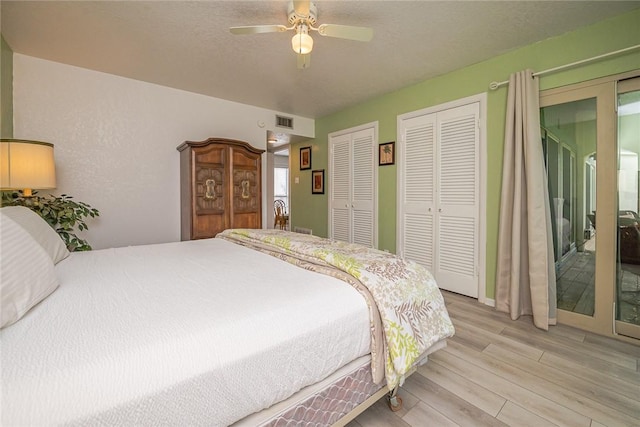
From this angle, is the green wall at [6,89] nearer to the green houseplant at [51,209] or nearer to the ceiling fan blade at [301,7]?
the green houseplant at [51,209]

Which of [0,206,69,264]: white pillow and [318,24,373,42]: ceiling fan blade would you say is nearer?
[0,206,69,264]: white pillow

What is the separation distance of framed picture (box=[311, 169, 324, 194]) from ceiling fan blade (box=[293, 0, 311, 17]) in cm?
291

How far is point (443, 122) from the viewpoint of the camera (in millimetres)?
3115

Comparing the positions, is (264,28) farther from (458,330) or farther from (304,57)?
(458,330)

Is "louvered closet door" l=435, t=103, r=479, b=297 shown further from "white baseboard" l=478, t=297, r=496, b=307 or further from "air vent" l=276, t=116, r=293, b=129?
"air vent" l=276, t=116, r=293, b=129

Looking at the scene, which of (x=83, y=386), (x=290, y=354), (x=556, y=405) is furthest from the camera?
(x=556, y=405)

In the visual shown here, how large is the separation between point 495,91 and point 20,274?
140 inches

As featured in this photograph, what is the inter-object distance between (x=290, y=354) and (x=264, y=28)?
201 cm

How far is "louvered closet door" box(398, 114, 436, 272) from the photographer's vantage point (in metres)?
3.25

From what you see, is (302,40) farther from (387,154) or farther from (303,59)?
(387,154)

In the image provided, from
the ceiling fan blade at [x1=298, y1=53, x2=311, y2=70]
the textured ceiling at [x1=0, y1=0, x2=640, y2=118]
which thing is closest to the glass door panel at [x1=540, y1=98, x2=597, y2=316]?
the textured ceiling at [x1=0, y1=0, x2=640, y2=118]

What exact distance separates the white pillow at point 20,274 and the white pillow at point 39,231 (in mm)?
414

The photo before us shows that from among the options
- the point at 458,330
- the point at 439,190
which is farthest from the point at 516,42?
the point at 458,330

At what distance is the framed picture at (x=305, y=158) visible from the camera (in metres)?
5.00
